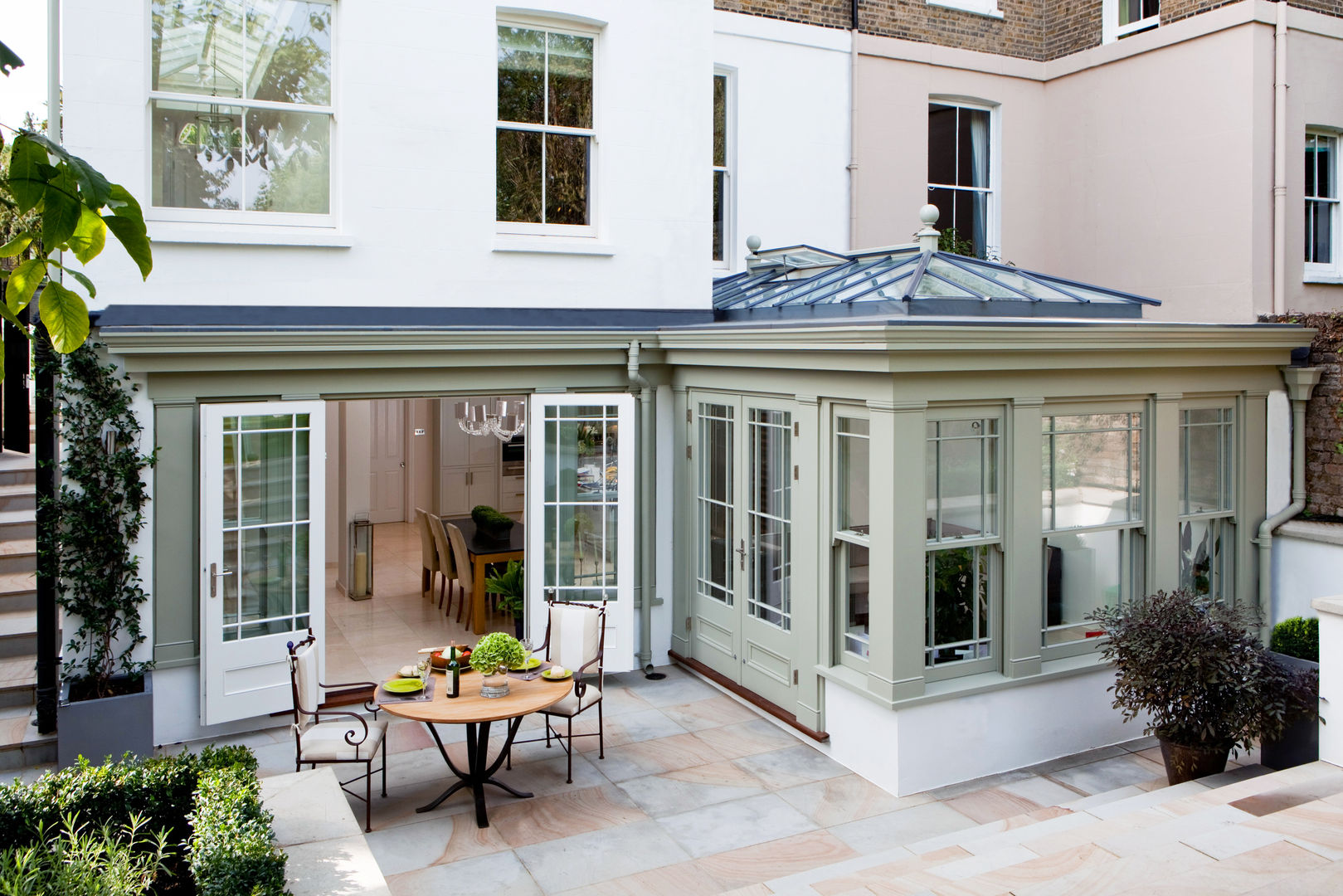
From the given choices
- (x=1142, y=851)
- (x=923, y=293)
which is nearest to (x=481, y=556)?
(x=923, y=293)

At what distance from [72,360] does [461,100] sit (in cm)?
348

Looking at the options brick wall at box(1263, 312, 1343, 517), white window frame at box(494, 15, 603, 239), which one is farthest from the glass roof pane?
white window frame at box(494, 15, 603, 239)

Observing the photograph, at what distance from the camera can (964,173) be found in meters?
12.9

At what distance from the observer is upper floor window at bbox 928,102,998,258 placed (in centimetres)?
1270

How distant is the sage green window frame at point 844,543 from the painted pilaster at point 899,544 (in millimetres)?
342

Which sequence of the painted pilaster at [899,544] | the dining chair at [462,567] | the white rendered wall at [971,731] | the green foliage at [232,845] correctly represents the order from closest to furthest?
the green foliage at [232,845]
the painted pilaster at [899,544]
the white rendered wall at [971,731]
the dining chair at [462,567]

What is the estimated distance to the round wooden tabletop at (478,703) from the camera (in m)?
6.16

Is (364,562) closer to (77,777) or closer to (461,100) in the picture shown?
(461,100)

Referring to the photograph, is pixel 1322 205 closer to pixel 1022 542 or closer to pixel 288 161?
pixel 1022 542

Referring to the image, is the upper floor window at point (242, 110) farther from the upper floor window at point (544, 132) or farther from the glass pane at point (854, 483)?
the glass pane at point (854, 483)

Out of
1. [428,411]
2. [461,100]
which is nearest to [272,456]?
[461,100]

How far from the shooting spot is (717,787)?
6.85 m

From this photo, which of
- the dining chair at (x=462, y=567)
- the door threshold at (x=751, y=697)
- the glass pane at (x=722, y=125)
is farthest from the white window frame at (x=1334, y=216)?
the dining chair at (x=462, y=567)

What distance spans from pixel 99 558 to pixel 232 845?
3.97m
